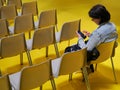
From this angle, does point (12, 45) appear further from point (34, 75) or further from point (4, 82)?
point (4, 82)

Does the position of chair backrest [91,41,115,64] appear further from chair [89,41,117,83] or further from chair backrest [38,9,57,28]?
chair backrest [38,9,57,28]

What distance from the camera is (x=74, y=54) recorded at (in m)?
3.14

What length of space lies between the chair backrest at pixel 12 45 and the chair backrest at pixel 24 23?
0.93 meters

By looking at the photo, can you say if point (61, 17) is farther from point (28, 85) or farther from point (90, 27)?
point (28, 85)

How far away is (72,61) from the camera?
320 centimetres

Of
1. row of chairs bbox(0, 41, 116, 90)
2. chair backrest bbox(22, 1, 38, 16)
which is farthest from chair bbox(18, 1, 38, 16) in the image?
row of chairs bbox(0, 41, 116, 90)

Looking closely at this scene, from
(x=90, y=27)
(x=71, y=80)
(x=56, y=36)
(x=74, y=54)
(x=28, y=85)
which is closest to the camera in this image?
(x=28, y=85)

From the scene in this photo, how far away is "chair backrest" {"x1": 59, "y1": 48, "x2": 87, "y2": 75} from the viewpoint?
10.3ft

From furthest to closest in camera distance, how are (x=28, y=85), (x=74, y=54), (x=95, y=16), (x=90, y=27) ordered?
(x=90, y=27)
(x=95, y=16)
(x=74, y=54)
(x=28, y=85)

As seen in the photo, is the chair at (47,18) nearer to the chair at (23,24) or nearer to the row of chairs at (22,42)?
the chair at (23,24)

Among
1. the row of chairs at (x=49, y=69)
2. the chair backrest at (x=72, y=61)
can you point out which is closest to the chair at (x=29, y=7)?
the row of chairs at (x=49, y=69)

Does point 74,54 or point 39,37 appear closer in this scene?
point 74,54

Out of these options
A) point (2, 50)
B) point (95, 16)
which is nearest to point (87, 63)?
point (95, 16)

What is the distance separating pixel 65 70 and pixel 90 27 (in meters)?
2.88
